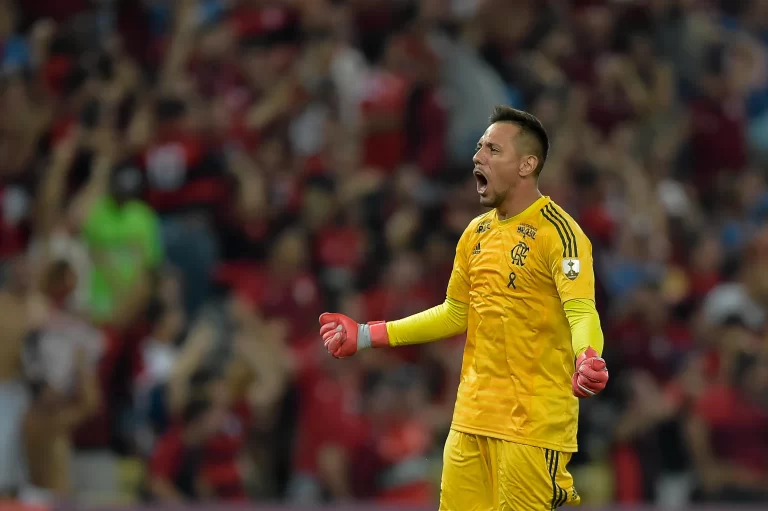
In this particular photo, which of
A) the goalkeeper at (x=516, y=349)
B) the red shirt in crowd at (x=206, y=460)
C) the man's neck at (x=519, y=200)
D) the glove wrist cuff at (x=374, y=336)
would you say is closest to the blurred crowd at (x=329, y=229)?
the red shirt in crowd at (x=206, y=460)

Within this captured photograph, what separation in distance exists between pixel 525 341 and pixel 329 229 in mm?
5066

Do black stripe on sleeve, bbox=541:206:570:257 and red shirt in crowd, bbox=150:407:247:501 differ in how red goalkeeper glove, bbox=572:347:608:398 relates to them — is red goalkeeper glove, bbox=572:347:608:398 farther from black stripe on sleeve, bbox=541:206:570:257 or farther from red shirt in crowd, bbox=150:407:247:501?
red shirt in crowd, bbox=150:407:247:501

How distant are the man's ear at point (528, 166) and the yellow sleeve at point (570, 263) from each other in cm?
26

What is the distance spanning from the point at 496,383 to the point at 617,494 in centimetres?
443

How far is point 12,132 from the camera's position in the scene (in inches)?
423

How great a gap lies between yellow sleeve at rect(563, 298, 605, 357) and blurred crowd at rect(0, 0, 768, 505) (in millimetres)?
4256

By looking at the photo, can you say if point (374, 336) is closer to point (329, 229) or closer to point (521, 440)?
point (521, 440)

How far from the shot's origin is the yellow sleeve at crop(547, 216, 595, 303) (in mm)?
5289

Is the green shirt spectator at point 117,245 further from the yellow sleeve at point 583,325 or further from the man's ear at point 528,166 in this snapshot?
the yellow sleeve at point 583,325

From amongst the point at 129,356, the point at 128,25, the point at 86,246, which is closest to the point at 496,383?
the point at 129,356

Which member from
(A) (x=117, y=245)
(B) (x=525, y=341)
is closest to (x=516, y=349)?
(B) (x=525, y=341)

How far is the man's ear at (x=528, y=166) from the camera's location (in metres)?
5.58

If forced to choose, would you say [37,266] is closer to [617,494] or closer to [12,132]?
[12,132]

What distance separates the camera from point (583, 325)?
5.20 meters
